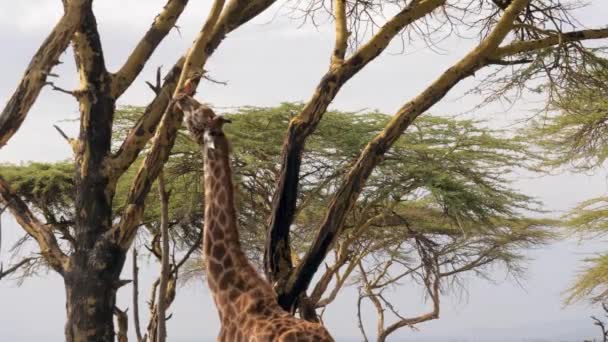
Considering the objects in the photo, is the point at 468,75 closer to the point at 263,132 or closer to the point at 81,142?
the point at 81,142

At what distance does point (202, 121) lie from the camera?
174 inches

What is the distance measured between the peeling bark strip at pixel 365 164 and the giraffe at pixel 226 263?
2.65 m

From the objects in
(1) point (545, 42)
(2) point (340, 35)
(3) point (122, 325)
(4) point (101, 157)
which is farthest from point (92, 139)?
(3) point (122, 325)

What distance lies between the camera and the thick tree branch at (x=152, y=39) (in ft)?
26.1

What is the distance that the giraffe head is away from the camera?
14.4 feet

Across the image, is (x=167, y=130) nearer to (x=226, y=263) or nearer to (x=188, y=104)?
(x=188, y=104)

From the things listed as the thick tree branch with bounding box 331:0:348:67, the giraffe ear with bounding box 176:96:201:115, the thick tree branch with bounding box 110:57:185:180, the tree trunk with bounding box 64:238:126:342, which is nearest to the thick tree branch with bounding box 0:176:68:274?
the tree trunk with bounding box 64:238:126:342

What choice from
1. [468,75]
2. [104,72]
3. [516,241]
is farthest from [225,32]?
[516,241]

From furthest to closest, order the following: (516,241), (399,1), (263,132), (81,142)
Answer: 1. (516,241)
2. (263,132)
3. (399,1)
4. (81,142)

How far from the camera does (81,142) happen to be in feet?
24.8

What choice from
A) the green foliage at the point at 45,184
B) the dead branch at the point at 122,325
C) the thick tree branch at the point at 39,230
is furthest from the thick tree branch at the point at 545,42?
the green foliage at the point at 45,184

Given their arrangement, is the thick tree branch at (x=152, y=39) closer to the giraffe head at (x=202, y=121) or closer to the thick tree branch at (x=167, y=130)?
the thick tree branch at (x=167, y=130)

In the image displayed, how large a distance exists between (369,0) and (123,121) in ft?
16.2

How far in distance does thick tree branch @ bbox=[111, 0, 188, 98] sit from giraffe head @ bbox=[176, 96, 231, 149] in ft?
11.4
